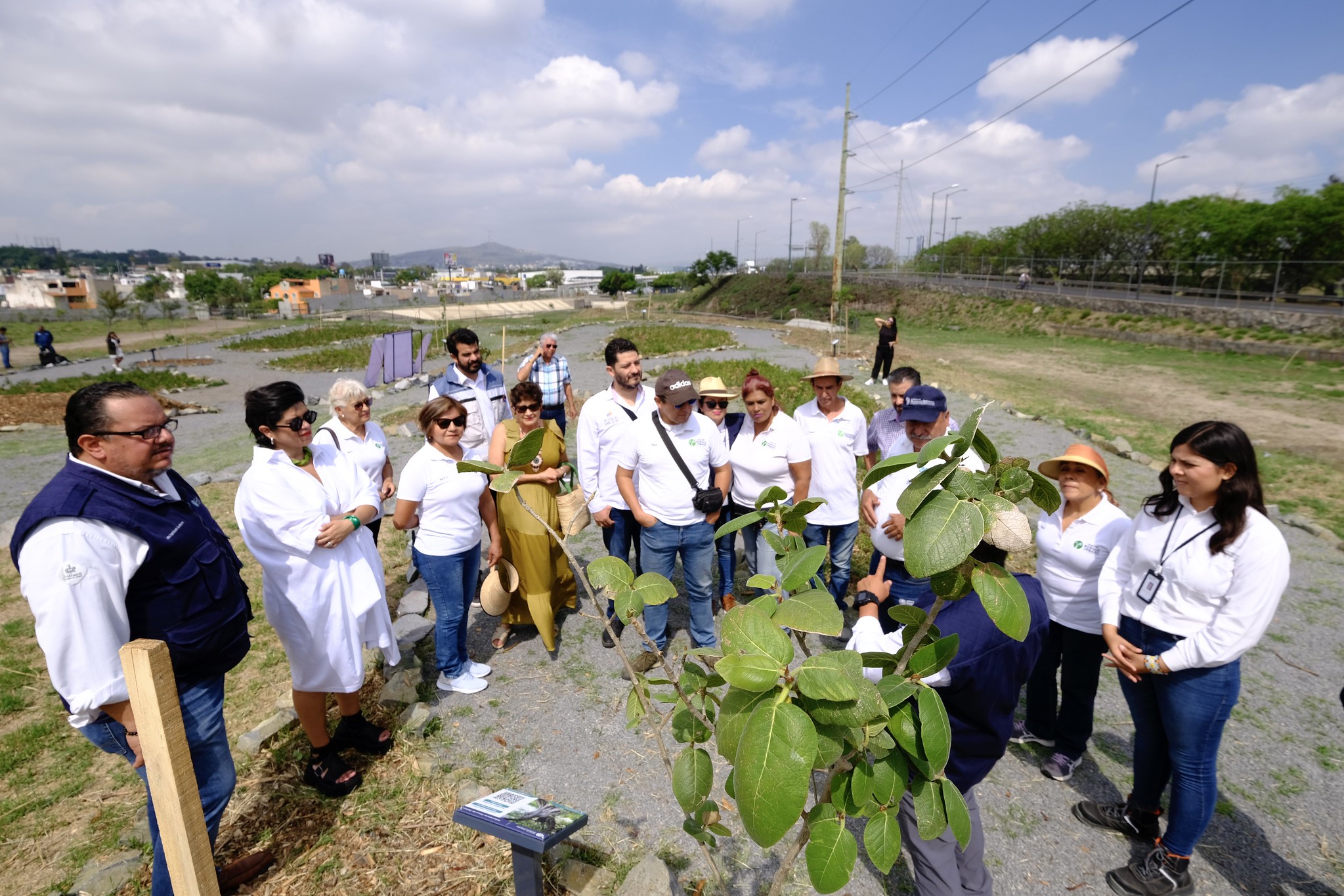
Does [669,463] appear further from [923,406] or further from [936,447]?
[936,447]

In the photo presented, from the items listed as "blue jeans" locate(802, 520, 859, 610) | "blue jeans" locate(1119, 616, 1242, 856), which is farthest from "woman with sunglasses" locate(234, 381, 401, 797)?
"blue jeans" locate(1119, 616, 1242, 856)

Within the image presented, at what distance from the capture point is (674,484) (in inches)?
144

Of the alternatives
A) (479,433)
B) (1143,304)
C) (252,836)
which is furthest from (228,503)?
(1143,304)


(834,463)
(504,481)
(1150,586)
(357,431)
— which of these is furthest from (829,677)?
(357,431)

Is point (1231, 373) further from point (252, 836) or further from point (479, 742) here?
point (252, 836)

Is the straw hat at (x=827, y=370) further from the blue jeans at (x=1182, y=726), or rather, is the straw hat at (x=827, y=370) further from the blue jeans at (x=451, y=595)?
the blue jeans at (x=451, y=595)

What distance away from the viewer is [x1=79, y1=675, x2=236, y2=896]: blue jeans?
6.81 ft

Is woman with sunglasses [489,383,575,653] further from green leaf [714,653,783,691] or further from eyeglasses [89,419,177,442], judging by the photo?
green leaf [714,653,783,691]

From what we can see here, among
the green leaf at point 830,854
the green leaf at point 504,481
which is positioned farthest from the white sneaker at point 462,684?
the green leaf at point 830,854

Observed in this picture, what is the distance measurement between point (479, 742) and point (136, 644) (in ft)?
7.20

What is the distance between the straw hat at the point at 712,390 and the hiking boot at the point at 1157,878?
3.00 metres

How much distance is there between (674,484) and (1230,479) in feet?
8.14

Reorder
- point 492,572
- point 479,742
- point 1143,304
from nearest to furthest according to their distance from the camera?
point 479,742 < point 492,572 < point 1143,304

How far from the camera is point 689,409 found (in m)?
3.70
